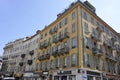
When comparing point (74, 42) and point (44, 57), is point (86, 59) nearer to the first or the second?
point (74, 42)

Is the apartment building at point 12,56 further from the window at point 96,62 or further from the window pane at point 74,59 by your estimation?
the window at point 96,62

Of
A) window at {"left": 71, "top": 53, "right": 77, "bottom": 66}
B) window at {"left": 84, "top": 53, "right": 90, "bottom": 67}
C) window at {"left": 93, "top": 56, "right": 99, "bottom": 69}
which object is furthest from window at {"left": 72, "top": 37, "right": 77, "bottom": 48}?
window at {"left": 93, "top": 56, "right": 99, "bottom": 69}

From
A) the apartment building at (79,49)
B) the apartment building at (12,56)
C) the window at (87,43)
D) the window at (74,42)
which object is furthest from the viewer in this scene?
the apartment building at (12,56)

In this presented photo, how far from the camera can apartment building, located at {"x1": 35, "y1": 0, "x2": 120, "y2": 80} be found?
26.5 metres

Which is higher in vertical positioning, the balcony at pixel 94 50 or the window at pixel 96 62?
the balcony at pixel 94 50

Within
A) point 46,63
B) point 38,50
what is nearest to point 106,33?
point 46,63

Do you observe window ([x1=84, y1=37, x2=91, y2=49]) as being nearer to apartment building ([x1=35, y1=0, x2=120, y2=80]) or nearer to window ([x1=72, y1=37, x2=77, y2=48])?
apartment building ([x1=35, y1=0, x2=120, y2=80])

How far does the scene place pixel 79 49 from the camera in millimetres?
26062

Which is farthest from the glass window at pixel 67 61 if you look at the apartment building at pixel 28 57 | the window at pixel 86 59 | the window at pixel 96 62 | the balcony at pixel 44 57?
the apartment building at pixel 28 57

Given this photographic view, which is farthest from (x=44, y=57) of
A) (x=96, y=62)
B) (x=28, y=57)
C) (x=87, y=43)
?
(x=96, y=62)

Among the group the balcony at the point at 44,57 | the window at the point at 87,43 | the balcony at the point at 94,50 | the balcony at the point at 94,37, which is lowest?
the balcony at the point at 44,57

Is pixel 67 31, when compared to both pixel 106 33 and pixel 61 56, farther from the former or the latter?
pixel 106 33

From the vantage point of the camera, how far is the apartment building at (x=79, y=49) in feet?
86.8

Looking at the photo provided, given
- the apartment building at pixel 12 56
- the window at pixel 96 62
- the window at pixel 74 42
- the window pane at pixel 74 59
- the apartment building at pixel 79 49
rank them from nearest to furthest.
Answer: the window pane at pixel 74 59 → the apartment building at pixel 79 49 → the window at pixel 74 42 → the window at pixel 96 62 → the apartment building at pixel 12 56
